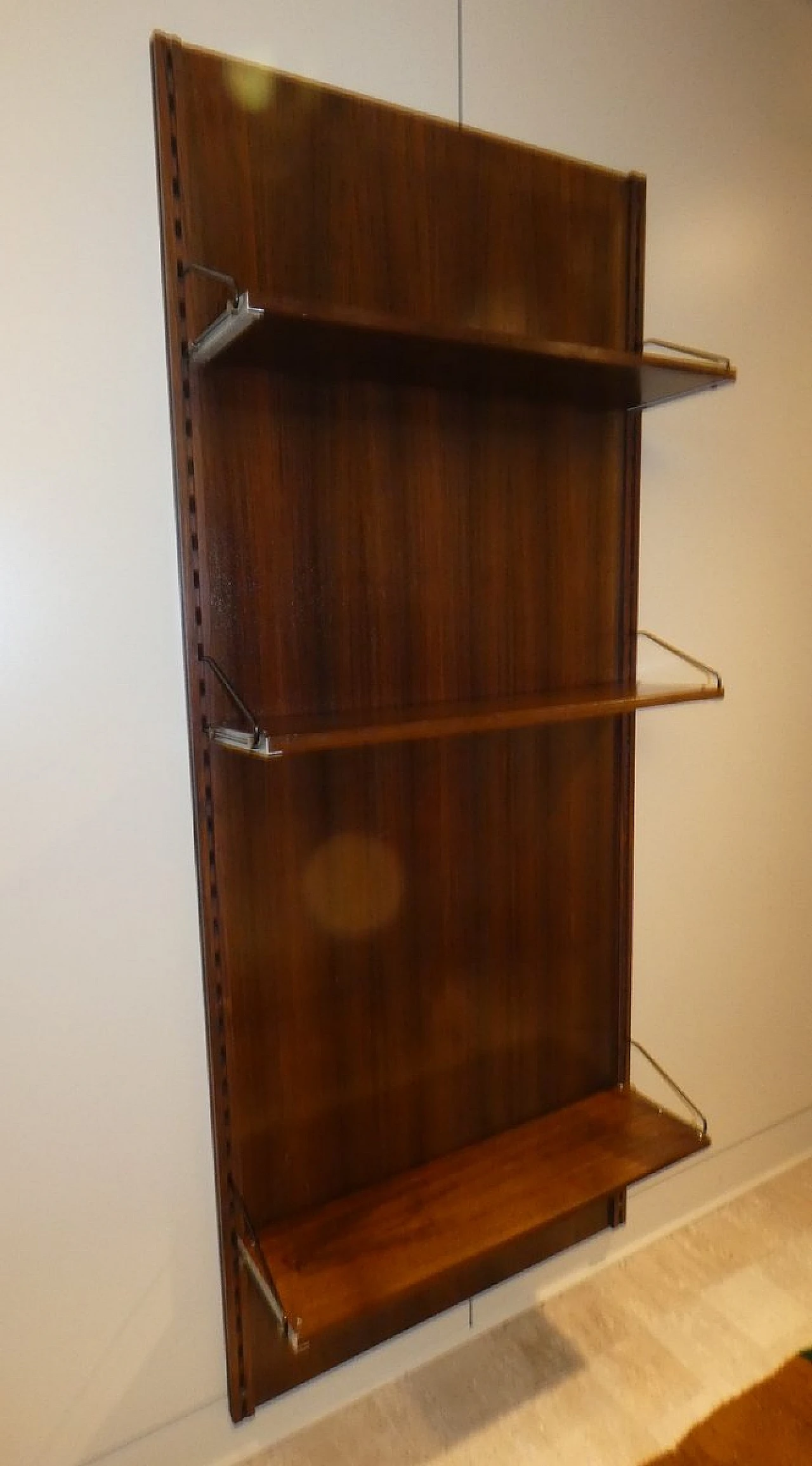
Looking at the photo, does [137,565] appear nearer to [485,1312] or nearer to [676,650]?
[676,650]

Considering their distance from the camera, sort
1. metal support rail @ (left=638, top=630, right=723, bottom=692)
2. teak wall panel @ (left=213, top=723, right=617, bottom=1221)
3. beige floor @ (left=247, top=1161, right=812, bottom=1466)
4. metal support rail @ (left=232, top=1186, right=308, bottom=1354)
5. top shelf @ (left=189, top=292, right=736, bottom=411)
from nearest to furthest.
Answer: top shelf @ (left=189, top=292, right=736, bottom=411), metal support rail @ (left=232, top=1186, right=308, bottom=1354), teak wall panel @ (left=213, top=723, right=617, bottom=1221), beige floor @ (left=247, top=1161, right=812, bottom=1466), metal support rail @ (left=638, top=630, right=723, bottom=692)

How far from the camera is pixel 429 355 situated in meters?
1.10

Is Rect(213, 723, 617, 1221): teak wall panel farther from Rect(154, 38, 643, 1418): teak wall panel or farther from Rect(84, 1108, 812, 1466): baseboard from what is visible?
Rect(84, 1108, 812, 1466): baseboard

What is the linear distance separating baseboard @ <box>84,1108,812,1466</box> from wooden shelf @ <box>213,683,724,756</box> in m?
1.04

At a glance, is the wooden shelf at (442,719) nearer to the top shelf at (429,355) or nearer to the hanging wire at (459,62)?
the top shelf at (429,355)

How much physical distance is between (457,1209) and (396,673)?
A: 829 mm

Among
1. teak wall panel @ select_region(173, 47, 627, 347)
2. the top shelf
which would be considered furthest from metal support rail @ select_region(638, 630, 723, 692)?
teak wall panel @ select_region(173, 47, 627, 347)

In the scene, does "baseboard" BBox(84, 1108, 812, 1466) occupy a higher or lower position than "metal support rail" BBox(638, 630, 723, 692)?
lower

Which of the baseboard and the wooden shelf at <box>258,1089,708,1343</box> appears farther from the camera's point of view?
the baseboard

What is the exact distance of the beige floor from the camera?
4.37 ft

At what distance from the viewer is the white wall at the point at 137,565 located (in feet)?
3.31

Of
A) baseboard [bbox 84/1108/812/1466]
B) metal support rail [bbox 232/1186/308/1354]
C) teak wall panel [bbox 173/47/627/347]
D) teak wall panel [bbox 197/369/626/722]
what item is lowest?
baseboard [bbox 84/1108/812/1466]

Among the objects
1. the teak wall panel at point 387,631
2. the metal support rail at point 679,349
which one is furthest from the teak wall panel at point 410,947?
the metal support rail at point 679,349

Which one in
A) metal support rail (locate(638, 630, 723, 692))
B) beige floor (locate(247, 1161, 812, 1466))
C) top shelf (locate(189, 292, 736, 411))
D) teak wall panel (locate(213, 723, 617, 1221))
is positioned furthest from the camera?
metal support rail (locate(638, 630, 723, 692))
